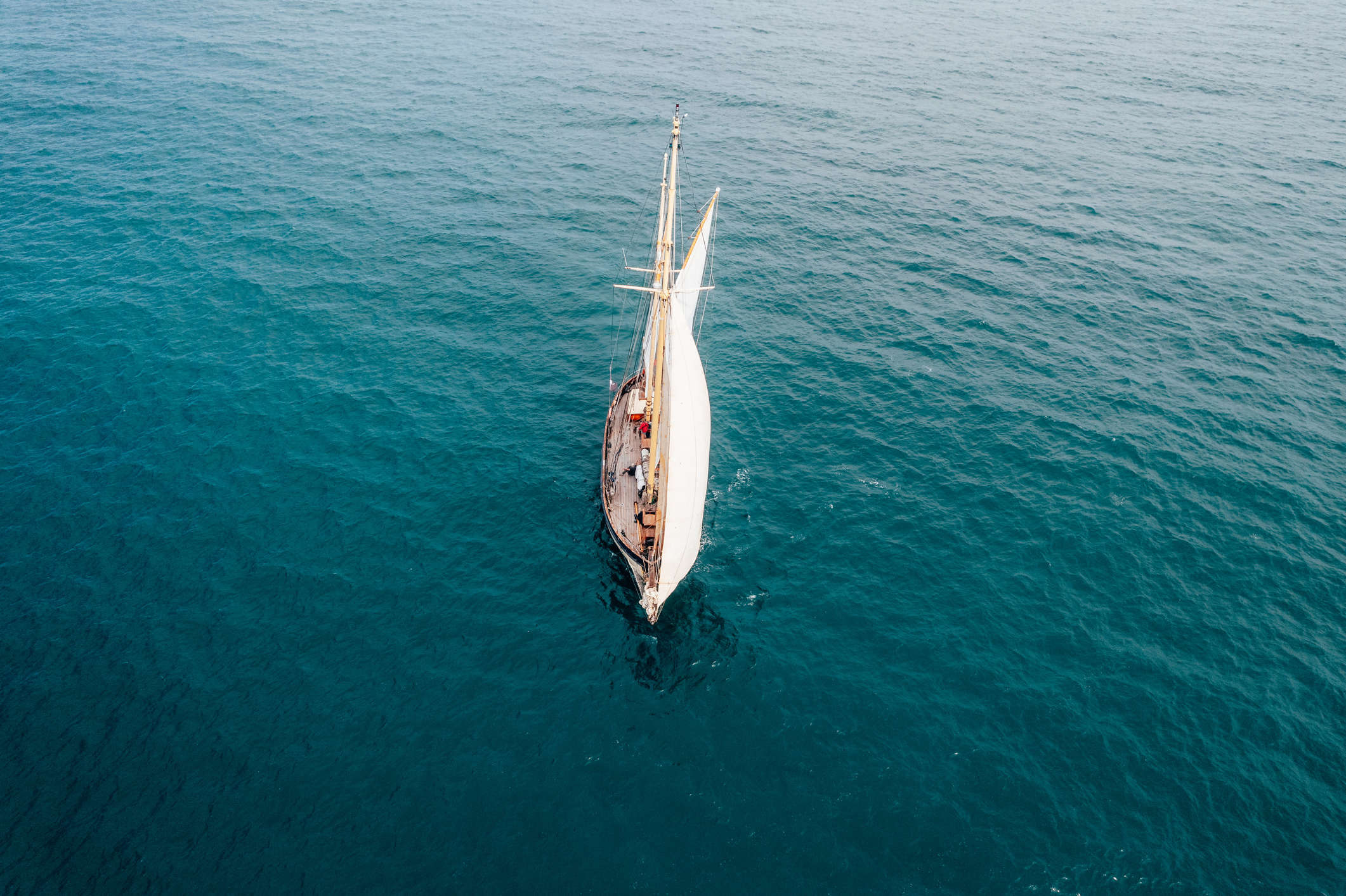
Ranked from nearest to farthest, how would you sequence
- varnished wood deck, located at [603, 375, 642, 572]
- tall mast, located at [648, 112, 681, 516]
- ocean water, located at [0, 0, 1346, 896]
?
ocean water, located at [0, 0, 1346, 896], tall mast, located at [648, 112, 681, 516], varnished wood deck, located at [603, 375, 642, 572]

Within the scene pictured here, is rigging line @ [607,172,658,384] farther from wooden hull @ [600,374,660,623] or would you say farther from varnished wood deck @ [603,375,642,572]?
wooden hull @ [600,374,660,623]

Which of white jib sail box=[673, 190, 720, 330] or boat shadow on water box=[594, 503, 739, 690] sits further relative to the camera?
white jib sail box=[673, 190, 720, 330]

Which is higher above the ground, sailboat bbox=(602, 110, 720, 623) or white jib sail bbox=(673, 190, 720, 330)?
white jib sail bbox=(673, 190, 720, 330)

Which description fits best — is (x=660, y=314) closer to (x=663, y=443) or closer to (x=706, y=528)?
(x=663, y=443)

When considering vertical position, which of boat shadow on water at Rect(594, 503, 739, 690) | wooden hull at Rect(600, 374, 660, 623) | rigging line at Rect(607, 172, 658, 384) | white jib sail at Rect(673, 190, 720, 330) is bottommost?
boat shadow on water at Rect(594, 503, 739, 690)

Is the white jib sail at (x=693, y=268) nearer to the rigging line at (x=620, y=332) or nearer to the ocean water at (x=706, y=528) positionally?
the rigging line at (x=620, y=332)

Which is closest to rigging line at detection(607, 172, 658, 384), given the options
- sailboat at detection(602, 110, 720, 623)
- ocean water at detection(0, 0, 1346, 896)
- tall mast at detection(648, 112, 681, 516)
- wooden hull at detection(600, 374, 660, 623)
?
ocean water at detection(0, 0, 1346, 896)

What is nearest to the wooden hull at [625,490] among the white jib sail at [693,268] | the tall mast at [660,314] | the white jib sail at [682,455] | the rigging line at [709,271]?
the tall mast at [660,314]

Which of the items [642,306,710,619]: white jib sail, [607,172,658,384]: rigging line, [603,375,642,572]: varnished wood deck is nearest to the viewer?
[642,306,710,619]: white jib sail

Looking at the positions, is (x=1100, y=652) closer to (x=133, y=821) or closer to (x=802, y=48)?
(x=133, y=821)
